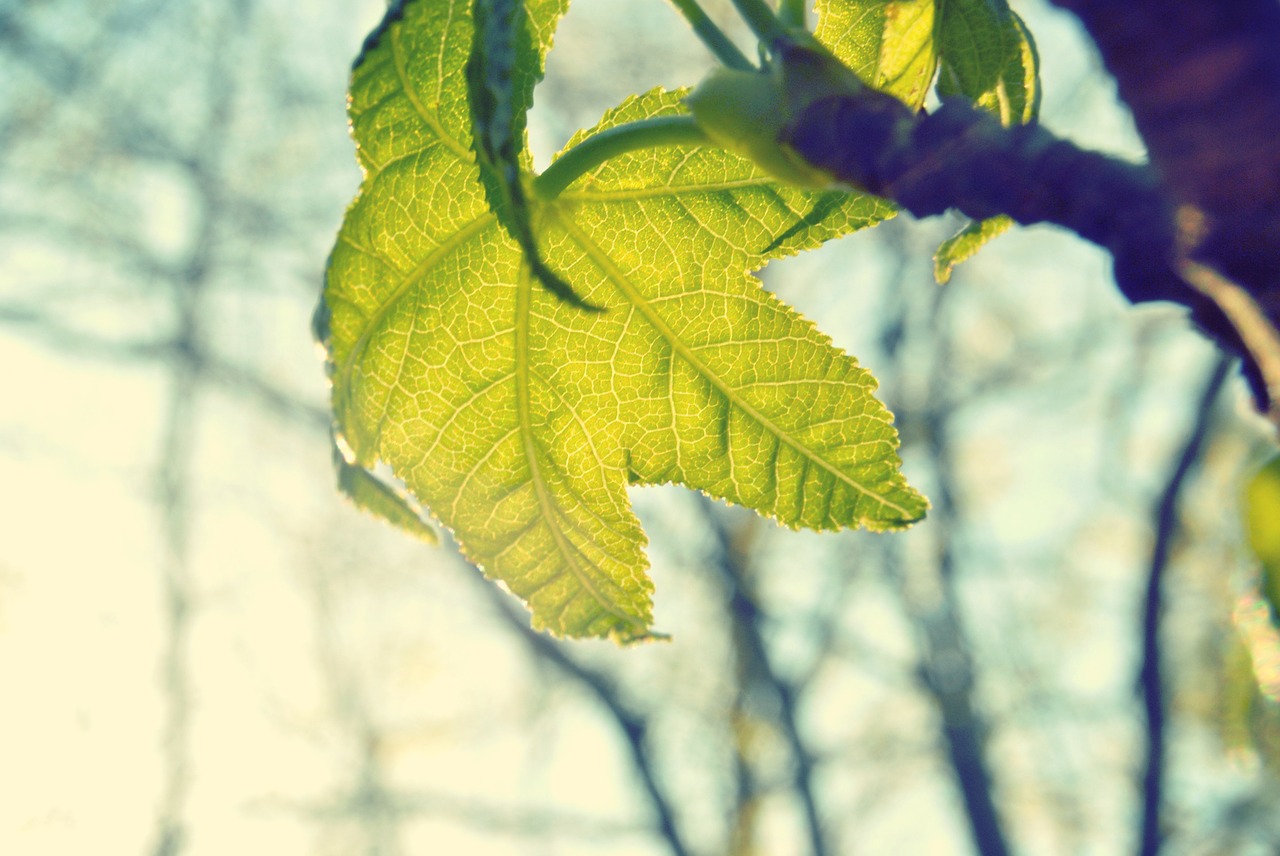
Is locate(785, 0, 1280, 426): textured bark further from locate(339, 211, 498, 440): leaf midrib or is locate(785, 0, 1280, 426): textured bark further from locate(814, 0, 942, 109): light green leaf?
locate(339, 211, 498, 440): leaf midrib


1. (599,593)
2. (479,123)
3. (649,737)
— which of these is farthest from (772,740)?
(479,123)

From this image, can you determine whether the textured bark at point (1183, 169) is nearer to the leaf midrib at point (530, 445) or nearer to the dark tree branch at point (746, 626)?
the leaf midrib at point (530, 445)

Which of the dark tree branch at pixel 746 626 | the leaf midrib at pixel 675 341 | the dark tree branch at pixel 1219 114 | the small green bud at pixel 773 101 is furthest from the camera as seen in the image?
the dark tree branch at pixel 746 626

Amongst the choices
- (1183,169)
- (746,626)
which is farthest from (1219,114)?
(746,626)

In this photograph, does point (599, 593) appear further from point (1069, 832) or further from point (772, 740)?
point (1069, 832)

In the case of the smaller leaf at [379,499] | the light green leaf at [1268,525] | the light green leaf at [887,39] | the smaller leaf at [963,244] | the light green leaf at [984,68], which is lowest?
the light green leaf at [1268,525]

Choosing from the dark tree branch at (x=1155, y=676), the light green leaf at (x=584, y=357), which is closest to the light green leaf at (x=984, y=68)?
the light green leaf at (x=584, y=357)
